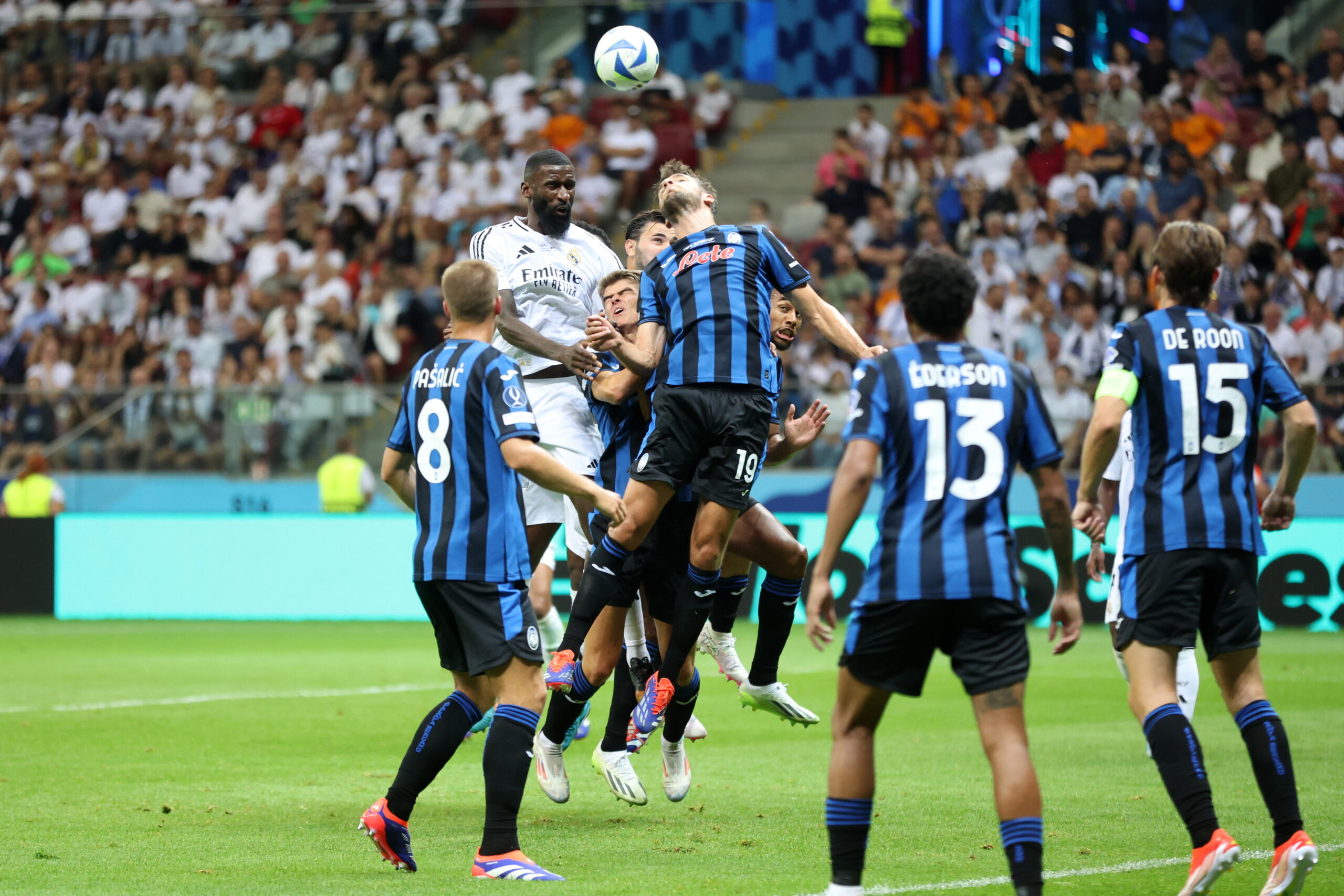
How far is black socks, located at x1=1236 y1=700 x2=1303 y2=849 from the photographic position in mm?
5176

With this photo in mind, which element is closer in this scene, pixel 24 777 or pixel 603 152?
pixel 24 777

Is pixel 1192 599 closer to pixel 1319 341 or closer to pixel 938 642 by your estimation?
pixel 938 642

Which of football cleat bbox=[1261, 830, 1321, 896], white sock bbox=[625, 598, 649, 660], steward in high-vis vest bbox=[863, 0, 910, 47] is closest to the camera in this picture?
football cleat bbox=[1261, 830, 1321, 896]

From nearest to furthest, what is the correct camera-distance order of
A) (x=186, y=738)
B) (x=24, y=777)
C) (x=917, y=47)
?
(x=24, y=777) < (x=186, y=738) < (x=917, y=47)

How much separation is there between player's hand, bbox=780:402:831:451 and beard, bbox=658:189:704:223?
102cm

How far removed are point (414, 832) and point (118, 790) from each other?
1.69 metres

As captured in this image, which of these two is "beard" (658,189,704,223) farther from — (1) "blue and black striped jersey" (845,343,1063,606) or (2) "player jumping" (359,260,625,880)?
(1) "blue and black striped jersey" (845,343,1063,606)

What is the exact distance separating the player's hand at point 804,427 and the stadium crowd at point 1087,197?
26.6ft

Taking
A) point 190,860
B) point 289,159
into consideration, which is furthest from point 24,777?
point 289,159

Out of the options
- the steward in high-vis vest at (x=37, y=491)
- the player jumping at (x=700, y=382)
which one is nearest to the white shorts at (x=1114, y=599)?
the player jumping at (x=700, y=382)

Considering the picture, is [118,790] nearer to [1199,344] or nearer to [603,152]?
[1199,344]

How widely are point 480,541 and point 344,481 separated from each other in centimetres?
1153

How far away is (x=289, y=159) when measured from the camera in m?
23.0

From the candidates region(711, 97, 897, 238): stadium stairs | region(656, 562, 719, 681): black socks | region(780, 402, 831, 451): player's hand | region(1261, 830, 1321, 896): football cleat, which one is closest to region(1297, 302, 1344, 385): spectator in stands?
region(711, 97, 897, 238): stadium stairs
